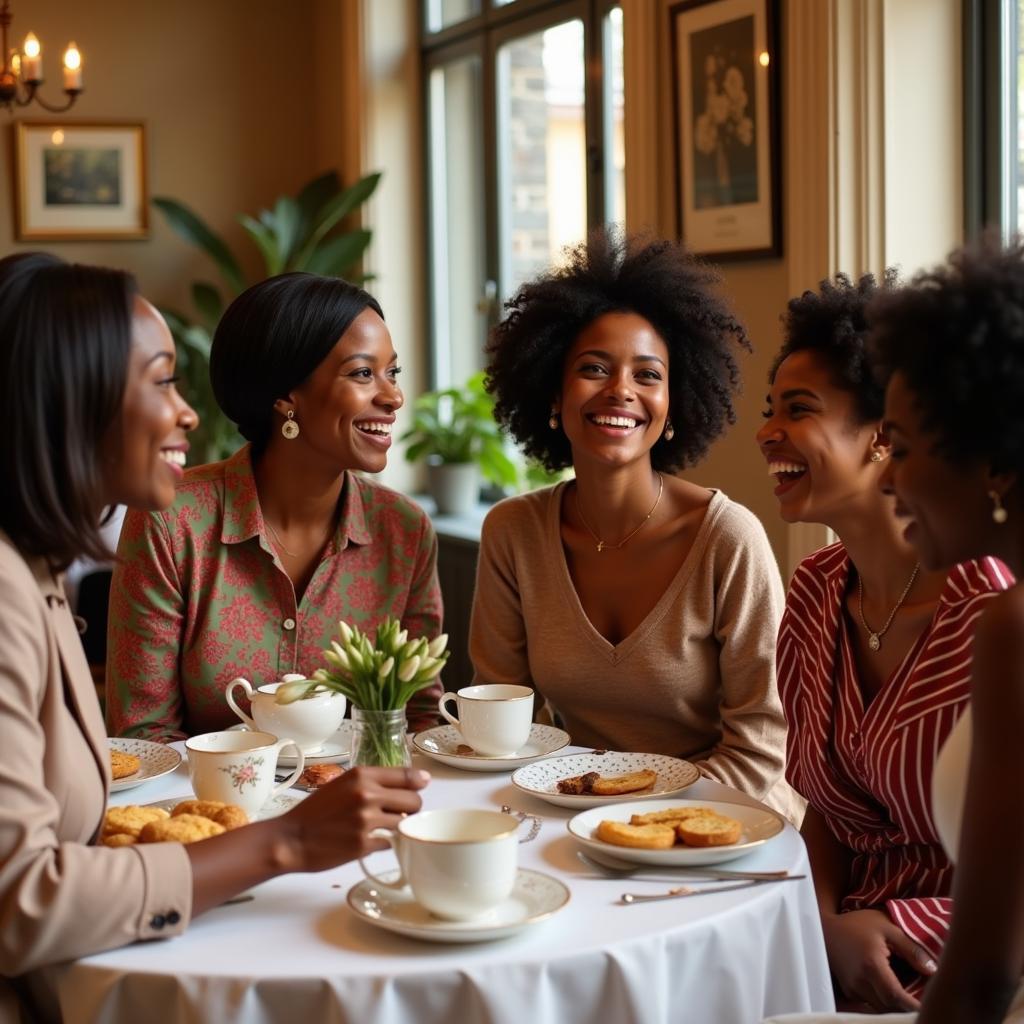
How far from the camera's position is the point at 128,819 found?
1691mm

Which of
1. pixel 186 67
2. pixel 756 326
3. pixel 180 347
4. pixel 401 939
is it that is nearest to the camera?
pixel 401 939

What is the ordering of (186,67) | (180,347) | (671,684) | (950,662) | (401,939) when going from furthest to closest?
(186,67), (180,347), (671,684), (950,662), (401,939)

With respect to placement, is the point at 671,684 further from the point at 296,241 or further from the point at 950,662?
the point at 296,241

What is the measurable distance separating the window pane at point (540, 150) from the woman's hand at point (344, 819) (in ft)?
11.8

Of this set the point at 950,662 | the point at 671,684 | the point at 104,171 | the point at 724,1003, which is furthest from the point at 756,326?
the point at 104,171

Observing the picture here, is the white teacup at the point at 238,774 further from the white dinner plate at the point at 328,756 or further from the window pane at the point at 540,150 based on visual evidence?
the window pane at the point at 540,150

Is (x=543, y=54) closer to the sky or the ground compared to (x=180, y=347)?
closer to the sky

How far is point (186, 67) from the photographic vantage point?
6.47m

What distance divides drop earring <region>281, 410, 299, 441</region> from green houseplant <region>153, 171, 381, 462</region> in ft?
10.8

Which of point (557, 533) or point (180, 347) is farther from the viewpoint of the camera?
point (180, 347)

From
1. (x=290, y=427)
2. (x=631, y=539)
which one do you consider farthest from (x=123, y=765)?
(x=631, y=539)

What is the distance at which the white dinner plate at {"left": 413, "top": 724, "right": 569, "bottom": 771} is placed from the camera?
6.76 ft

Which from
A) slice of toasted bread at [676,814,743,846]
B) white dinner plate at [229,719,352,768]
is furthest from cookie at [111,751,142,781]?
slice of toasted bread at [676,814,743,846]

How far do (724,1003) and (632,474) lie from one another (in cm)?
126
